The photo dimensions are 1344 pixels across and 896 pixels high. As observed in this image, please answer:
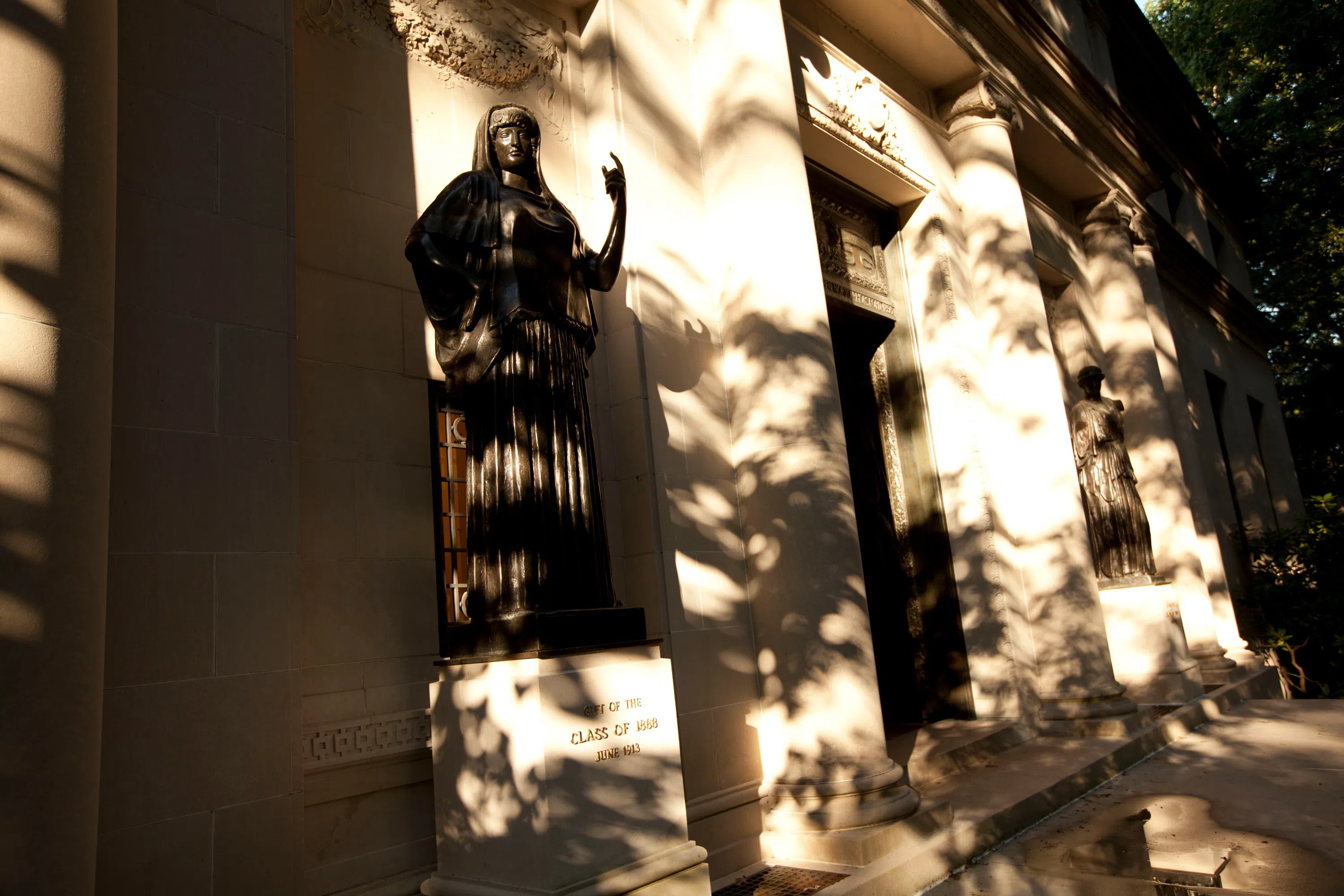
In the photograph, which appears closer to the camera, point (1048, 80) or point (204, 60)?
point (204, 60)

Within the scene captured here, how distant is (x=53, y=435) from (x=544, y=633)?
2045 millimetres

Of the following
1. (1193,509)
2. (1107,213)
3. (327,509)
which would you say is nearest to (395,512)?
(327,509)

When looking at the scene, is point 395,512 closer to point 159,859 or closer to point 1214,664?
point 159,859

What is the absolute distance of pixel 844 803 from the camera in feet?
18.1

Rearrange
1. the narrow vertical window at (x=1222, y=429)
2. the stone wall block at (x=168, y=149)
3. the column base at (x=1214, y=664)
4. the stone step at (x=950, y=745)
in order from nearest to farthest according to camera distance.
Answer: the stone wall block at (x=168, y=149)
the stone step at (x=950, y=745)
the column base at (x=1214, y=664)
the narrow vertical window at (x=1222, y=429)

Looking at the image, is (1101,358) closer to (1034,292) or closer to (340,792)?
(1034,292)

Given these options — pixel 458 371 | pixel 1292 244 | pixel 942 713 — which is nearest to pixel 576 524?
pixel 458 371

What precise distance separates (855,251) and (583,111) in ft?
14.4

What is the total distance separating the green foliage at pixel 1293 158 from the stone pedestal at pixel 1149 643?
1351 centimetres

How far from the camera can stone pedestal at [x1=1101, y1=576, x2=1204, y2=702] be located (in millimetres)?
10734

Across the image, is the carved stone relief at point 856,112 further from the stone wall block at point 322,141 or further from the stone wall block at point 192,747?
the stone wall block at point 192,747

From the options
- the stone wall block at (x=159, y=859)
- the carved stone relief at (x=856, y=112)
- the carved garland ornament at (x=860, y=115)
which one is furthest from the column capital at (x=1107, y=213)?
the stone wall block at (x=159, y=859)

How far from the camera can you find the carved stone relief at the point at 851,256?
9.54 metres

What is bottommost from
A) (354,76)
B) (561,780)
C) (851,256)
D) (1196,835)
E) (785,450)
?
(1196,835)
